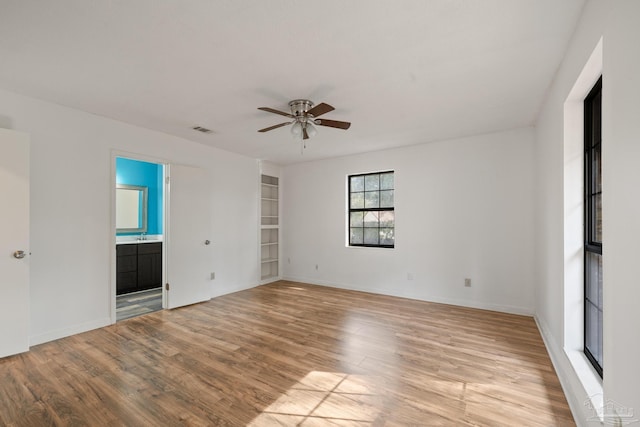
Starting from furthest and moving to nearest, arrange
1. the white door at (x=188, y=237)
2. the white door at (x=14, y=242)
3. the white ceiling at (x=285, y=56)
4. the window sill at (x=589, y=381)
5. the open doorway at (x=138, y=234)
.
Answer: the open doorway at (x=138, y=234) → the white door at (x=188, y=237) → the white door at (x=14, y=242) → the white ceiling at (x=285, y=56) → the window sill at (x=589, y=381)

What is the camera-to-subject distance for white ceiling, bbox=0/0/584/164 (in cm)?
170

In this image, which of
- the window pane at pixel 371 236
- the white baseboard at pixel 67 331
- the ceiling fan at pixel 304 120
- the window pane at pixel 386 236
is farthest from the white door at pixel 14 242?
the window pane at pixel 386 236

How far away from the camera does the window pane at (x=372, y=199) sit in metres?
5.22

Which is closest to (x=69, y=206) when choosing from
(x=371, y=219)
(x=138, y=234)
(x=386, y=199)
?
(x=138, y=234)

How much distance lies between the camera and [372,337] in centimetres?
313

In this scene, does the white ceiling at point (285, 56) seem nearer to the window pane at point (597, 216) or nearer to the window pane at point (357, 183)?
the window pane at point (597, 216)

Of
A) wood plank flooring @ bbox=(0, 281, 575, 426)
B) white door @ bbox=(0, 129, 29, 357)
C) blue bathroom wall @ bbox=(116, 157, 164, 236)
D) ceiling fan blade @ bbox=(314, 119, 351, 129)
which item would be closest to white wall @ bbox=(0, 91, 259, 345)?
white door @ bbox=(0, 129, 29, 357)

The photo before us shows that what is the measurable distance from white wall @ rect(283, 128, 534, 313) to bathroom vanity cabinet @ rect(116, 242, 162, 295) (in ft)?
10.0

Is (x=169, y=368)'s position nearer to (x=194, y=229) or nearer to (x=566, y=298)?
(x=194, y=229)

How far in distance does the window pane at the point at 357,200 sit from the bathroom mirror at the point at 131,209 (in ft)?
13.3

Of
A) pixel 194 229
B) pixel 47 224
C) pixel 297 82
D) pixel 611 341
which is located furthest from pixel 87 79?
pixel 611 341

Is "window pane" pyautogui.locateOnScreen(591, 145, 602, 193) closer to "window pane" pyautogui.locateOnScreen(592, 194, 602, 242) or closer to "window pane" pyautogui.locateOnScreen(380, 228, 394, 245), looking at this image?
"window pane" pyautogui.locateOnScreen(592, 194, 602, 242)

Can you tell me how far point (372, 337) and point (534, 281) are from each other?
2.39 metres

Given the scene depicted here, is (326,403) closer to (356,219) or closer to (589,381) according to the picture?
(589,381)
